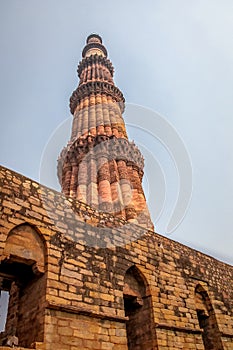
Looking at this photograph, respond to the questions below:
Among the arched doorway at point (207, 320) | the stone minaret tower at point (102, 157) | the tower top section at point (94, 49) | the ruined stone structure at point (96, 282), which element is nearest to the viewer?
the ruined stone structure at point (96, 282)

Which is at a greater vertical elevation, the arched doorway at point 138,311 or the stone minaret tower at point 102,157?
the stone minaret tower at point 102,157

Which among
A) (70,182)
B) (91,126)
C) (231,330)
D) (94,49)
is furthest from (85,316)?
(94,49)

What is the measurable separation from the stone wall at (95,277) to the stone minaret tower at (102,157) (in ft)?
27.2

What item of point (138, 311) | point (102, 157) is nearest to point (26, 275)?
point (138, 311)

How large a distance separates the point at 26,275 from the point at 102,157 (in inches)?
563

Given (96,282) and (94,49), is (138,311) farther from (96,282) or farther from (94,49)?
(94,49)

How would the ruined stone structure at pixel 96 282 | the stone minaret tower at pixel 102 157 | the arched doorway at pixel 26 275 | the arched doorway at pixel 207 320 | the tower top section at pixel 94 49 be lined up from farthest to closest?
1. the tower top section at pixel 94 49
2. the stone minaret tower at pixel 102 157
3. the arched doorway at pixel 207 320
4. the ruined stone structure at pixel 96 282
5. the arched doorway at pixel 26 275

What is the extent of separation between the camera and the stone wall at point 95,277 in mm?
5262

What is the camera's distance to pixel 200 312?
841 centimetres

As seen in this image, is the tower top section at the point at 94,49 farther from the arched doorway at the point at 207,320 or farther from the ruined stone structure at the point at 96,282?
the arched doorway at the point at 207,320

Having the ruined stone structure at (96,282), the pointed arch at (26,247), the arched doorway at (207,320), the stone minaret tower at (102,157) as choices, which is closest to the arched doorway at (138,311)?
the ruined stone structure at (96,282)

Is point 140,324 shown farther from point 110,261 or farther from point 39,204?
point 39,204

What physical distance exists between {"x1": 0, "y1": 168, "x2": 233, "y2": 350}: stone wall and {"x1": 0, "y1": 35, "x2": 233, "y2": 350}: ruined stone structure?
0.02 metres

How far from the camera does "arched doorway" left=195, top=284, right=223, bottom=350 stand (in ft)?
26.5
